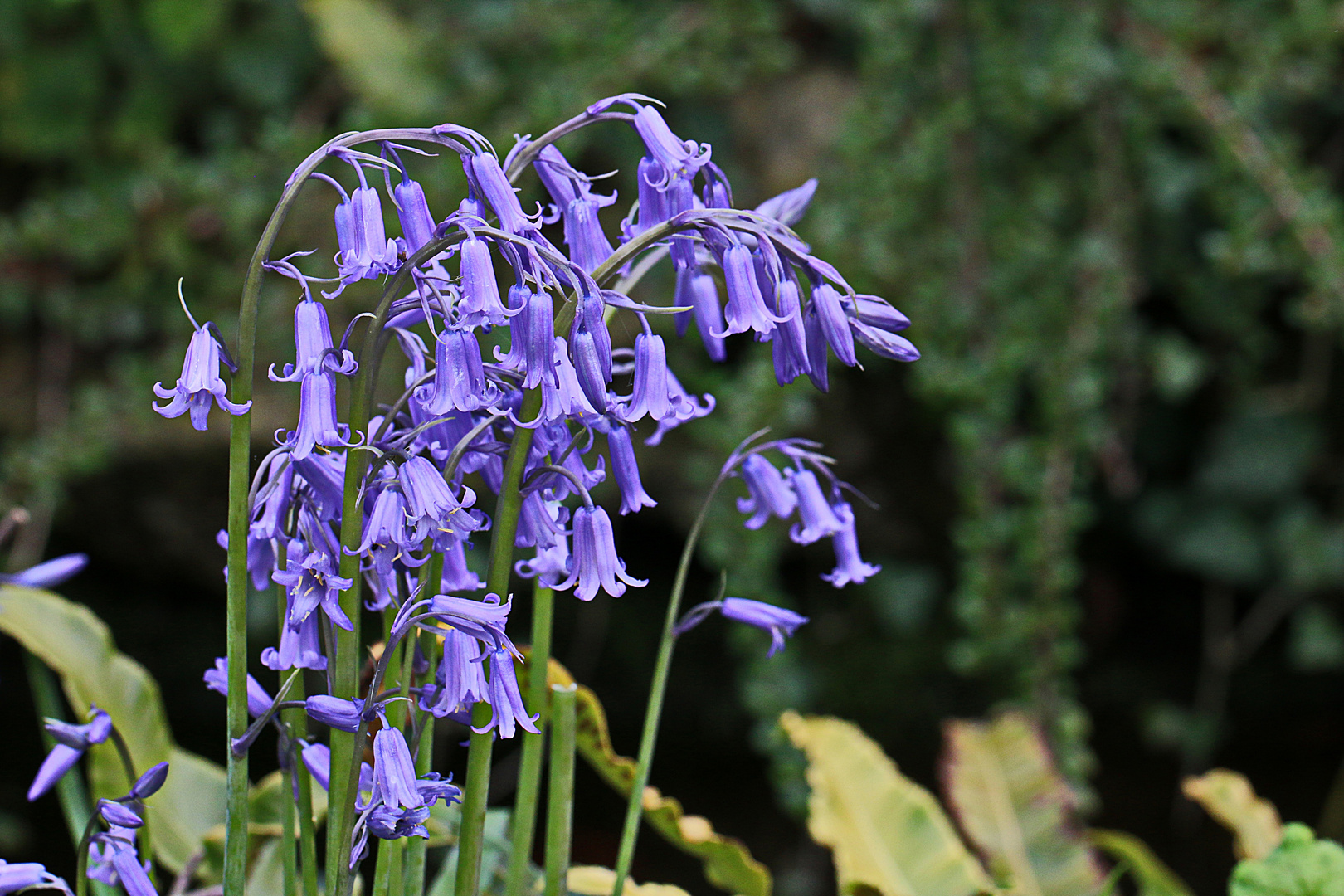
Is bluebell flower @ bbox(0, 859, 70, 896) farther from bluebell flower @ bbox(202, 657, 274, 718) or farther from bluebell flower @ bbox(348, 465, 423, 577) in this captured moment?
bluebell flower @ bbox(348, 465, 423, 577)

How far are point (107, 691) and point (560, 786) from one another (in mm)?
720

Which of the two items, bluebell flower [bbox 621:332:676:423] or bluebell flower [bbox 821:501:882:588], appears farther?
bluebell flower [bbox 821:501:882:588]

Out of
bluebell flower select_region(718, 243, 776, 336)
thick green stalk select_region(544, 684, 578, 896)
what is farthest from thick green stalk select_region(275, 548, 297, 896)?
bluebell flower select_region(718, 243, 776, 336)

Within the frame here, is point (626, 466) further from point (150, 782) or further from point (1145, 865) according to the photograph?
point (1145, 865)

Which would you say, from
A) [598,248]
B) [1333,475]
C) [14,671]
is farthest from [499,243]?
[14,671]

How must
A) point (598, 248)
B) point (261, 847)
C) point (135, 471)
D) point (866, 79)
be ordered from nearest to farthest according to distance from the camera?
point (598, 248) < point (261, 847) < point (866, 79) < point (135, 471)

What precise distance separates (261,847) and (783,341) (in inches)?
42.4

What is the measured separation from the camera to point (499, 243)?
74 cm

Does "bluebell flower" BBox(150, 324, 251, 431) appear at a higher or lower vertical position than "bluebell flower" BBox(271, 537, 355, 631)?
higher

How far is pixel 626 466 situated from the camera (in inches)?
33.0

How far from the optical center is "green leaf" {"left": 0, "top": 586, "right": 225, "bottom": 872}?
1320mm

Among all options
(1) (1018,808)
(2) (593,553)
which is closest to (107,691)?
(2) (593,553)

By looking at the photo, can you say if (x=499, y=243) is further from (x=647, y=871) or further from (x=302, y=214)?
(x=647, y=871)

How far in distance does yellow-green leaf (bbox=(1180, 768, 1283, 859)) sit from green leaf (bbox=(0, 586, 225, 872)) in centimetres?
131
